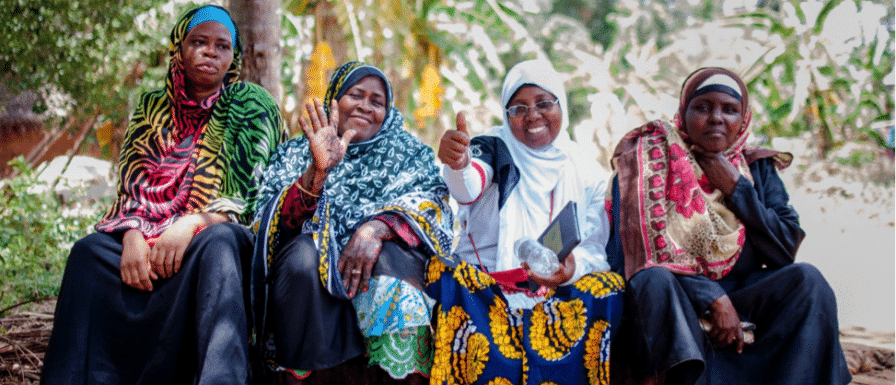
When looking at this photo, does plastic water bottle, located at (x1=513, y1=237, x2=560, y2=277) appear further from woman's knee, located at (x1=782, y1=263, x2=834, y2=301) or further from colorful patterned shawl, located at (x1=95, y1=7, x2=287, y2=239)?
colorful patterned shawl, located at (x1=95, y1=7, x2=287, y2=239)

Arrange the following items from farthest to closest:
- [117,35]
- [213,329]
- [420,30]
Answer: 1. [420,30]
2. [117,35]
3. [213,329]

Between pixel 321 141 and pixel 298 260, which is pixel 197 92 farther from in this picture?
pixel 298 260

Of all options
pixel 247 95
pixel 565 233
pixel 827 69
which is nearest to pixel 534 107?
pixel 565 233

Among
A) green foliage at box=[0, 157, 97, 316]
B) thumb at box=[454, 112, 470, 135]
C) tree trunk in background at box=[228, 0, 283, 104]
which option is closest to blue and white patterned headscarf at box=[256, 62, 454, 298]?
thumb at box=[454, 112, 470, 135]

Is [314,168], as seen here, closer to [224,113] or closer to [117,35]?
[224,113]

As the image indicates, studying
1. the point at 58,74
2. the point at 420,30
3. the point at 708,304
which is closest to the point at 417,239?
the point at 708,304

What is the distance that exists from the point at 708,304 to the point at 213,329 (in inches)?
72.4

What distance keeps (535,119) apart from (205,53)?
1.51 meters

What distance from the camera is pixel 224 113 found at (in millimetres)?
3199

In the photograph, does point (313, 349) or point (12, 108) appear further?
point (12, 108)

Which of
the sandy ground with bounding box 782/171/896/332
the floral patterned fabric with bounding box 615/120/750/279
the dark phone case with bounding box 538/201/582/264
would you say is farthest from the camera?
the sandy ground with bounding box 782/171/896/332

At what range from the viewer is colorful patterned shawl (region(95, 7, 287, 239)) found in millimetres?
2977

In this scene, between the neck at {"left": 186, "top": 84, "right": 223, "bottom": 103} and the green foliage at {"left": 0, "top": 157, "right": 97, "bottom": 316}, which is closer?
the neck at {"left": 186, "top": 84, "right": 223, "bottom": 103}

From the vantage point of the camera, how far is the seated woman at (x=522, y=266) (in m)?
2.69
